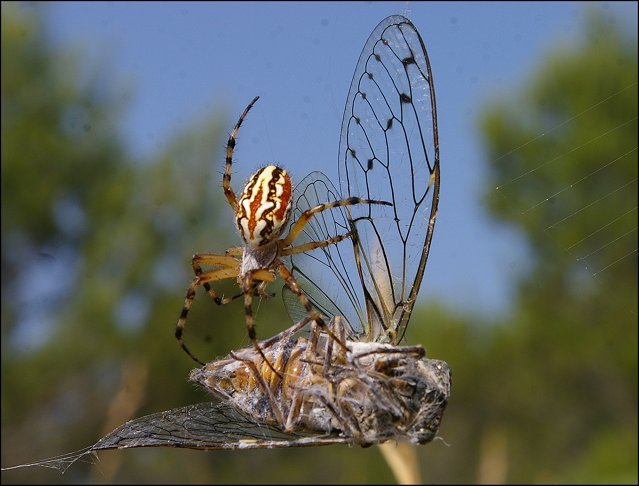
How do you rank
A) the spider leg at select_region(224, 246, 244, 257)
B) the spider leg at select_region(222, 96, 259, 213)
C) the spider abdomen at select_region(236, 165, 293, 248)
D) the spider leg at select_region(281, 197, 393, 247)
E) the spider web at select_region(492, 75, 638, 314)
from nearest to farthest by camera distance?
the spider leg at select_region(281, 197, 393, 247) → the spider abdomen at select_region(236, 165, 293, 248) → the spider leg at select_region(224, 246, 244, 257) → the spider leg at select_region(222, 96, 259, 213) → the spider web at select_region(492, 75, 638, 314)

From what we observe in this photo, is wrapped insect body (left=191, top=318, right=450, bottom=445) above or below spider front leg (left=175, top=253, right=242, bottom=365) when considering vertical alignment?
below

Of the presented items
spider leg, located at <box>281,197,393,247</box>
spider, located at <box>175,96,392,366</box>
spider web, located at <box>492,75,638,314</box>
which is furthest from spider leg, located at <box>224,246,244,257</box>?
spider web, located at <box>492,75,638,314</box>

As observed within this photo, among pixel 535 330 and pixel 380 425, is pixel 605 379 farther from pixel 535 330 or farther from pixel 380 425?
pixel 380 425

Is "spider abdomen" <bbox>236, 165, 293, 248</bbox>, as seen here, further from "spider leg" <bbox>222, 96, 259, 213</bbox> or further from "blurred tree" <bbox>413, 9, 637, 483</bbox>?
"blurred tree" <bbox>413, 9, 637, 483</bbox>

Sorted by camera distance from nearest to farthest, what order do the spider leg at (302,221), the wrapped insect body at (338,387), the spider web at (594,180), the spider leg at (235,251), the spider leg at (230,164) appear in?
the wrapped insect body at (338,387) → the spider leg at (302,221) → the spider leg at (235,251) → the spider leg at (230,164) → the spider web at (594,180)

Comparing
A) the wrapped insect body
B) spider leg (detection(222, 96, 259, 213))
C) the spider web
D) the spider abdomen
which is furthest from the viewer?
the spider web

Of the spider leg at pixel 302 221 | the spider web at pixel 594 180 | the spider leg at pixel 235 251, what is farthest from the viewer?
the spider web at pixel 594 180

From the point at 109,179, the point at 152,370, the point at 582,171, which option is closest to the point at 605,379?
the point at 582,171

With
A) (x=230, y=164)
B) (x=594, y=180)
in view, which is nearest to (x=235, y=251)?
(x=230, y=164)

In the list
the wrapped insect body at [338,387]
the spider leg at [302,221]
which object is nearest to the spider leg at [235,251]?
the spider leg at [302,221]

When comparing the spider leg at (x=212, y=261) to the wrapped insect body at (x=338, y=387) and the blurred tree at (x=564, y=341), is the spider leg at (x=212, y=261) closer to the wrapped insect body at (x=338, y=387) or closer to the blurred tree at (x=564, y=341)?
the wrapped insect body at (x=338, y=387)
